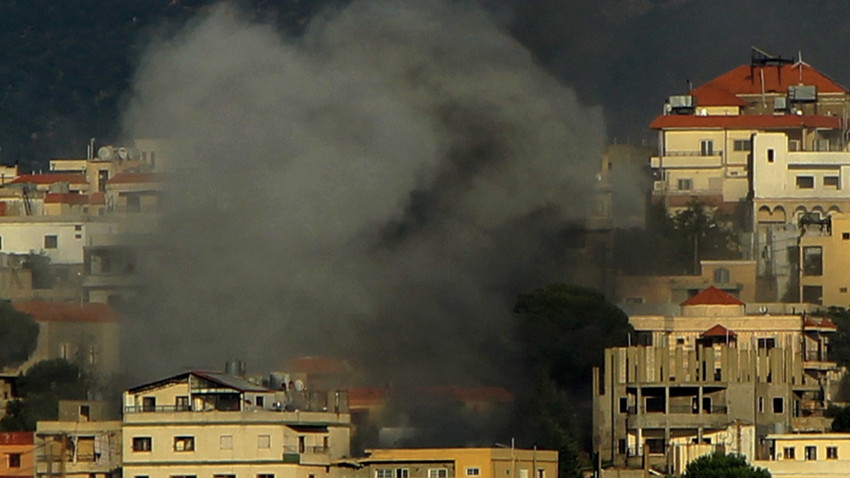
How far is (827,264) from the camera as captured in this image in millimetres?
64188

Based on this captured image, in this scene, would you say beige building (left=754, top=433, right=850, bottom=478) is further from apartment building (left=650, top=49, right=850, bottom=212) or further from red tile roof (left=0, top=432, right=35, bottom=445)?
apartment building (left=650, top=49, right=850, bottom=212)

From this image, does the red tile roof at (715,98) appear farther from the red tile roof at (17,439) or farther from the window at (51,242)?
the red tile roof at (17,439)

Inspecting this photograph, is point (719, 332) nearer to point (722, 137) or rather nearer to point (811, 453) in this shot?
point (811, 453)

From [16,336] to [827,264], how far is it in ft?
59.3

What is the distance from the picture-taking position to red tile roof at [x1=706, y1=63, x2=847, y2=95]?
268 feet

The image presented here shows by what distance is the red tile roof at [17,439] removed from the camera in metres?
47.2

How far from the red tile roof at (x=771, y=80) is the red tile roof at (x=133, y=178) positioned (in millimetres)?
17503

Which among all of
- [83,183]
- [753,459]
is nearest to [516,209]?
[753,459]

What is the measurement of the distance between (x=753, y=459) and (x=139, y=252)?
17972mm

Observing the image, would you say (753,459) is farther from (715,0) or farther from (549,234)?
(715,0)

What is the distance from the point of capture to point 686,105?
77.8 metres

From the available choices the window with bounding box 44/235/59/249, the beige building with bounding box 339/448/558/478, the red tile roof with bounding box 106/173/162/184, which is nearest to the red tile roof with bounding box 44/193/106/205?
the red tile roof with bounding box 106/173/162/184

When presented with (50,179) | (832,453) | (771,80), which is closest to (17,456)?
(832,453)

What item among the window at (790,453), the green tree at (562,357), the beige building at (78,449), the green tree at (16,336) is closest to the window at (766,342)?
the green tree at (562,357)
